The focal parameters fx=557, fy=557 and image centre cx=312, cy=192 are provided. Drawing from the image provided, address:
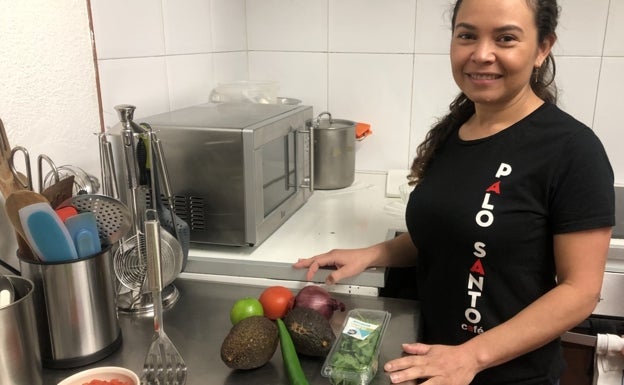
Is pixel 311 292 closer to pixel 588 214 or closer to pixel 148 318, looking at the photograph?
pixel 148 318

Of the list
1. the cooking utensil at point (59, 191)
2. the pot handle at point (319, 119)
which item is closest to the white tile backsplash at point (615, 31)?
the pot handle at point (319, 119)

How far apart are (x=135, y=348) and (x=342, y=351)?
0.35m

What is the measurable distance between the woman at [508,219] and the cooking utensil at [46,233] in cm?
50

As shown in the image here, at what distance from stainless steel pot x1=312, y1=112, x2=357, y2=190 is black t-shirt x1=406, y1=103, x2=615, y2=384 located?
0.72 metres

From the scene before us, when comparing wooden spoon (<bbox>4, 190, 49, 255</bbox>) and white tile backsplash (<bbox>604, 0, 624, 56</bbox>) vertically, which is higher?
white tile backsplash (<bbox>604, 0, 624, 56</bbox>)

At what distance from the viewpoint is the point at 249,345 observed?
826 millimetres

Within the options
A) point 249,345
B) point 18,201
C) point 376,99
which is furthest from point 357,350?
point 376,99

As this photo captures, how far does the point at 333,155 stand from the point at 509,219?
34.9 inches

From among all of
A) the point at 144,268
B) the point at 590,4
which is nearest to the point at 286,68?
the point at 590,4

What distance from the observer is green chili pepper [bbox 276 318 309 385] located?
797 millimetres

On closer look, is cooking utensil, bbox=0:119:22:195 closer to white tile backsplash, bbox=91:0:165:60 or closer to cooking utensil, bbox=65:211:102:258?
cooking utensil, bbox=65:211:102:258

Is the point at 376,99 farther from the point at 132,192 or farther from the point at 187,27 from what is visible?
the point at 132,192

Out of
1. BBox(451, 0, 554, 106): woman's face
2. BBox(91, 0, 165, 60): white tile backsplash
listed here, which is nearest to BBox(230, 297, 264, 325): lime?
BBox(451, 0, 554, 106): woman's face

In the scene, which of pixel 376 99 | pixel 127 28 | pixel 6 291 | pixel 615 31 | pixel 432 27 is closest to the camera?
pixel 6 291
